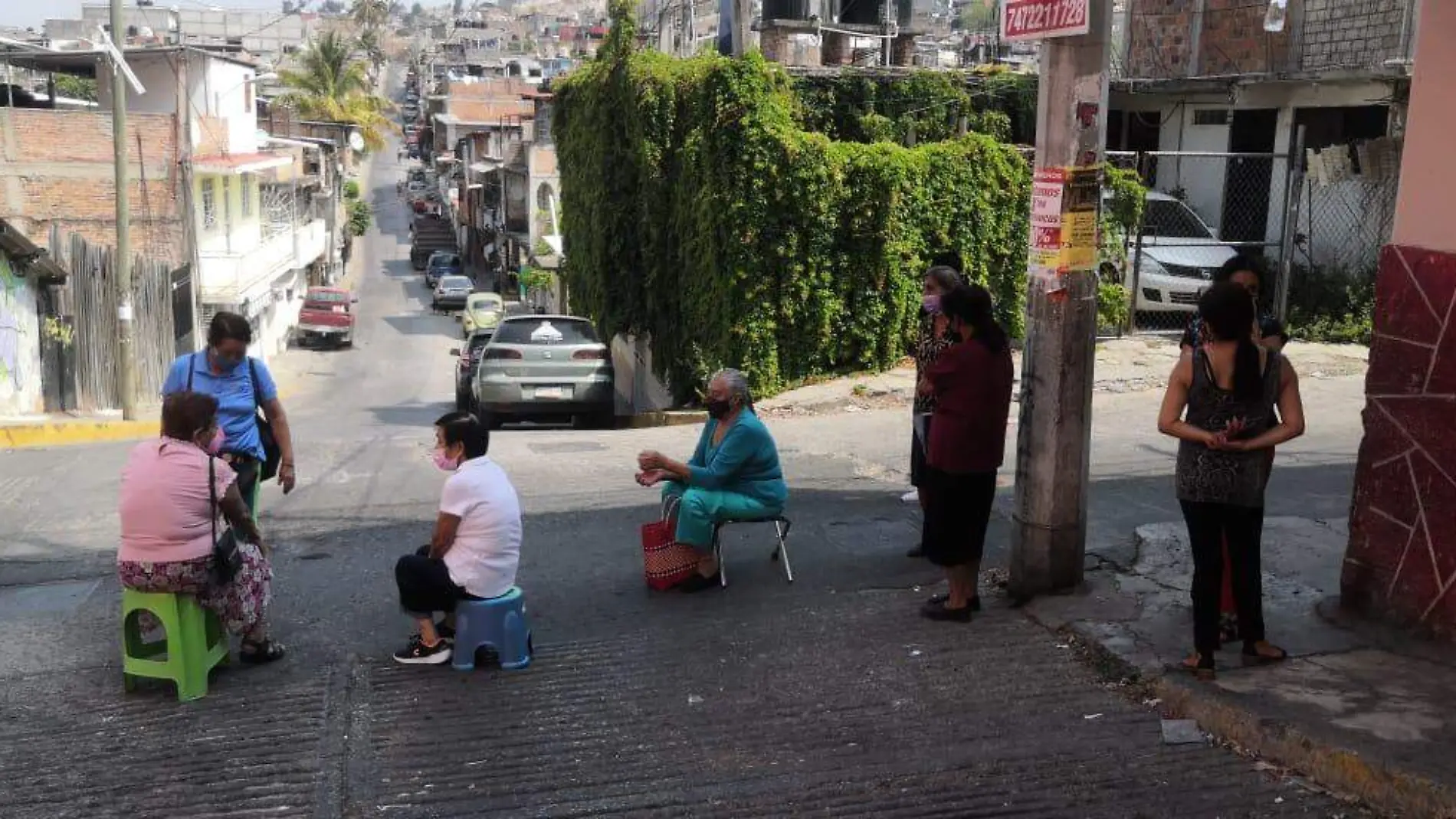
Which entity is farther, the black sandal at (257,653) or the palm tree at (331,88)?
the palm tree at (331,88)

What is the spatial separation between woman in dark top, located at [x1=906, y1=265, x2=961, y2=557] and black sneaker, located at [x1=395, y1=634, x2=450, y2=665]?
2.61 meters

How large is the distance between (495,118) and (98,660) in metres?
77.5

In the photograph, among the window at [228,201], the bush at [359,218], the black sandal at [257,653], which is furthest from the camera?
the bush at [359,218]

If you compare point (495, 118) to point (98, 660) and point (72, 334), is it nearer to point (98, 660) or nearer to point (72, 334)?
point (72, 334)

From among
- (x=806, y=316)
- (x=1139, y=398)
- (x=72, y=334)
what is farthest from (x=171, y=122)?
(x=1139, y=398)

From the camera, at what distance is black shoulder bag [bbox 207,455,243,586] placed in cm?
569

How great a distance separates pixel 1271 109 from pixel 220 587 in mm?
18205

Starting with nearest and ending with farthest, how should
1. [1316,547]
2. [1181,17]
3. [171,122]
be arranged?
[1316,547], [1181,17], [171,122]

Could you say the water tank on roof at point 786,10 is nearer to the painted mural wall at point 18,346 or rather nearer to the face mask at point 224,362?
the painted mural wall at point 18,346

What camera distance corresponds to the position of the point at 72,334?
2142 centimetres

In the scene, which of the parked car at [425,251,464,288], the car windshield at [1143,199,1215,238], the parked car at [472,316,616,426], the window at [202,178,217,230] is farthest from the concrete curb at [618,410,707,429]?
the parked car at [425,251,464,288]

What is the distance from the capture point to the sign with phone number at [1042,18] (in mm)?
5723

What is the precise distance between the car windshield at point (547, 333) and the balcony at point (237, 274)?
17.1 meters

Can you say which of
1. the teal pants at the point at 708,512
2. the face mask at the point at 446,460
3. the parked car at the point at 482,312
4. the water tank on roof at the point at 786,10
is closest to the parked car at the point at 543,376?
the water tank on roof at the point at 786,10
